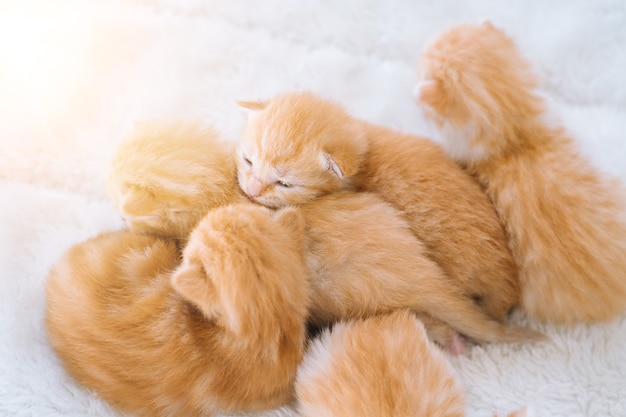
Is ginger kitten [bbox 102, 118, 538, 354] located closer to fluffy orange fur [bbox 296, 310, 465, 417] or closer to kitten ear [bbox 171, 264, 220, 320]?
fluffy orange fur [bbox 296, 310, 465, 417]

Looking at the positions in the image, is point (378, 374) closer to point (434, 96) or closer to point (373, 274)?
point (373, 274)

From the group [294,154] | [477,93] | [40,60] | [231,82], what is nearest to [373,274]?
[294,154]

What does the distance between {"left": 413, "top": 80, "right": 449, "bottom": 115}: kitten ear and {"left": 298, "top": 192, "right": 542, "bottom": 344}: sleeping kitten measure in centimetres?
39

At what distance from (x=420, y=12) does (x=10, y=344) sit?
1.63m

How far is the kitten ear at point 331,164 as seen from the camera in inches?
54.7

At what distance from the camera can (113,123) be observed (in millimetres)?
1746

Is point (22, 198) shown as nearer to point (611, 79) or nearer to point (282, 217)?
point (282, 217)

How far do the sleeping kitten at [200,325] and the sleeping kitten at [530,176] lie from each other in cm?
60

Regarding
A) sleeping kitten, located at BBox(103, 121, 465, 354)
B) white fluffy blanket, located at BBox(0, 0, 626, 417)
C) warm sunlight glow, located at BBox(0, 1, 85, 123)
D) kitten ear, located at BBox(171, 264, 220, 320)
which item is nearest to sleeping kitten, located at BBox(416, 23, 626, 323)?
white fluffy blanket, located at BBox(0, 0, 626, 417)

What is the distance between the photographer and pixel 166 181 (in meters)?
1.38

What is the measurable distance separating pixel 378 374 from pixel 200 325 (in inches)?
15.5

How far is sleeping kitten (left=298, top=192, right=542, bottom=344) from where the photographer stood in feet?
4.33

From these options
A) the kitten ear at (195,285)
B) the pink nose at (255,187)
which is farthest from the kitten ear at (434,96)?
the kitten ear at (195,285)

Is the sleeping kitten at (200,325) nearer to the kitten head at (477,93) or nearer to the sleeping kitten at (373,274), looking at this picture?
the sleeping kitten at (373,274)
